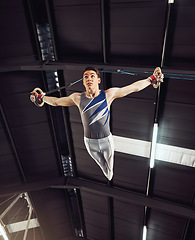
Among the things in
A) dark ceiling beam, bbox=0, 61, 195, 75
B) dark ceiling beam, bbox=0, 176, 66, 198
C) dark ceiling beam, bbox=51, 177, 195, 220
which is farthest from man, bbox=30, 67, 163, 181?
dark ceiling beam, bbox=0, 176, 66, 198

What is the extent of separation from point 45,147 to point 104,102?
22.7 ft

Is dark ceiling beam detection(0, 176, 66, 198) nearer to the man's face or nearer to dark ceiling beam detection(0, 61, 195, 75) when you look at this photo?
dark ceiling beam detection(0, 61, 195, 75)

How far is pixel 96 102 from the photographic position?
484 centimetres

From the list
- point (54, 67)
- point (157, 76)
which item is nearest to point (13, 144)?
point (54, 67)

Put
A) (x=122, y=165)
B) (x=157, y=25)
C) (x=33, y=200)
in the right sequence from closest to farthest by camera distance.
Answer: (x=157, y=25) < (x=122, y=165) < (x=33, y=200)

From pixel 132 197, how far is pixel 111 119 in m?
4.55

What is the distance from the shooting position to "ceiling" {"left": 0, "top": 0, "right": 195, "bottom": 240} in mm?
6641

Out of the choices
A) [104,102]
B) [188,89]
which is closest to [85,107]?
[104,102]

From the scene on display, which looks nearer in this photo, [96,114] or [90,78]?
[90,78]

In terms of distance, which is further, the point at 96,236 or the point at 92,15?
the point at 96,236

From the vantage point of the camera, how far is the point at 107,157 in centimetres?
557

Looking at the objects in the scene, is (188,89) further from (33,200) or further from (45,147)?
(33,200)

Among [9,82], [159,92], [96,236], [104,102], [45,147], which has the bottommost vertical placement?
[96,236]

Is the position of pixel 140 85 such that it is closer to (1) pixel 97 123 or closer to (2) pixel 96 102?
(2) pixel 96 102
